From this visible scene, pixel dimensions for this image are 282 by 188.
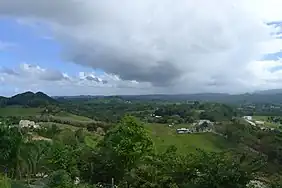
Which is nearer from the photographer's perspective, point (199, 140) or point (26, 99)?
point (199, 140)

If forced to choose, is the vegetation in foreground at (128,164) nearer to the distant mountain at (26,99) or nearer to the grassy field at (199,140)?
the grassy field at (199,140)

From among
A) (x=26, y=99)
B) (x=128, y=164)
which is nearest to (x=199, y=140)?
(x=128, y=164)

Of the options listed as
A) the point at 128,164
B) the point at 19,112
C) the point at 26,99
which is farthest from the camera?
the point at 26,99

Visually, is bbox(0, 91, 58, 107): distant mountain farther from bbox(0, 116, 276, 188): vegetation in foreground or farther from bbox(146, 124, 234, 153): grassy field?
bbox(0, 116, 276, 188): vegetation in foreground

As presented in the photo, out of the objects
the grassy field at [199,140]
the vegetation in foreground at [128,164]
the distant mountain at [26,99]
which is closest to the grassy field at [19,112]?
the distant mountain at [26,99]

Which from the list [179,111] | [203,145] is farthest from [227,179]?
[179,111]

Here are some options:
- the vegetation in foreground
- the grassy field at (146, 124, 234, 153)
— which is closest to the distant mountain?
the grassy field at (146, 124, 234, 153)

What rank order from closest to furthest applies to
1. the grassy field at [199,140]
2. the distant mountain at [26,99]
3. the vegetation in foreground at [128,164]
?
the vegetation in foreground at [128,164]
the grassy field at [199,140]
the distant mountain at [26,99]

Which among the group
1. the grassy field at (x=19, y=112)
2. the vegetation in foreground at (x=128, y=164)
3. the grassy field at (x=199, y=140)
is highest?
the vegetation in foreground at (x=128, y=164)

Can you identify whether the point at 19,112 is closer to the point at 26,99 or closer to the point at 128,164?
the point at 26,99

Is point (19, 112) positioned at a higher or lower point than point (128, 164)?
lower

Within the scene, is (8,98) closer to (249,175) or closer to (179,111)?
(179,111)
